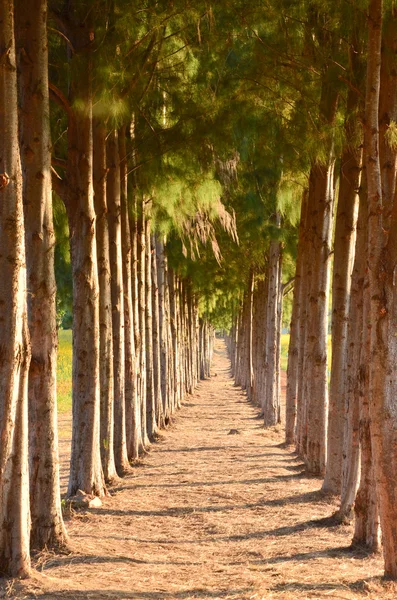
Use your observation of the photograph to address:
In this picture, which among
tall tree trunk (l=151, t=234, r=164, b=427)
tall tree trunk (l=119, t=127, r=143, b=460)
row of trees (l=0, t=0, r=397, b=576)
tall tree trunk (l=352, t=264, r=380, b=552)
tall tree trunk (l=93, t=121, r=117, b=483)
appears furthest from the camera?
tall tree trunk (l=151, t=234, r=164, b=427)

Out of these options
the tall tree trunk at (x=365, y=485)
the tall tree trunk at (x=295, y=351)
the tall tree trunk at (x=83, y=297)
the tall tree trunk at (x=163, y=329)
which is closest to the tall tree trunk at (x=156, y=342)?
the tall tree trunk at (x=163, y=329)

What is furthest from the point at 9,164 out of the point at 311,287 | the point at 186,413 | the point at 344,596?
the point at 186,413

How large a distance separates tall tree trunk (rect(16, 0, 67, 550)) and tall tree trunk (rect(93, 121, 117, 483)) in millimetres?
3207

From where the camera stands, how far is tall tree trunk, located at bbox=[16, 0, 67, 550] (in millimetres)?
6754

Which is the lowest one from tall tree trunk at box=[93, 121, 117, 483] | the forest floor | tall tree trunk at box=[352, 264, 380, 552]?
the forest floor

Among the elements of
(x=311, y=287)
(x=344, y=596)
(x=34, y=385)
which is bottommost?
(x=344, y=596)

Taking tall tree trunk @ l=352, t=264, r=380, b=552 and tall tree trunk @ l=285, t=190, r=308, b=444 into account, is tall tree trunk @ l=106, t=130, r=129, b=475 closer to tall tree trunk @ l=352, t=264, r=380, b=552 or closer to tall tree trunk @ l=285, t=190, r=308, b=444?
tall tree trunk @ l=285, t=190, r=308, b=444

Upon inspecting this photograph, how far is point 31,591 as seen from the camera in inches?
214

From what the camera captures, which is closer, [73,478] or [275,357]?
[73,478]

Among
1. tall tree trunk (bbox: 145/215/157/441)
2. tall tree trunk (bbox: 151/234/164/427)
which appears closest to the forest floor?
tall tree trunk (bbox: 145/215/157/441)

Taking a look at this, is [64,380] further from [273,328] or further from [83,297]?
[83,297]

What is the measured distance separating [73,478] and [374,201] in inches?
202

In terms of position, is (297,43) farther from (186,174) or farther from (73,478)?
(73,478)

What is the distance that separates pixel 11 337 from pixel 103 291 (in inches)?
184
